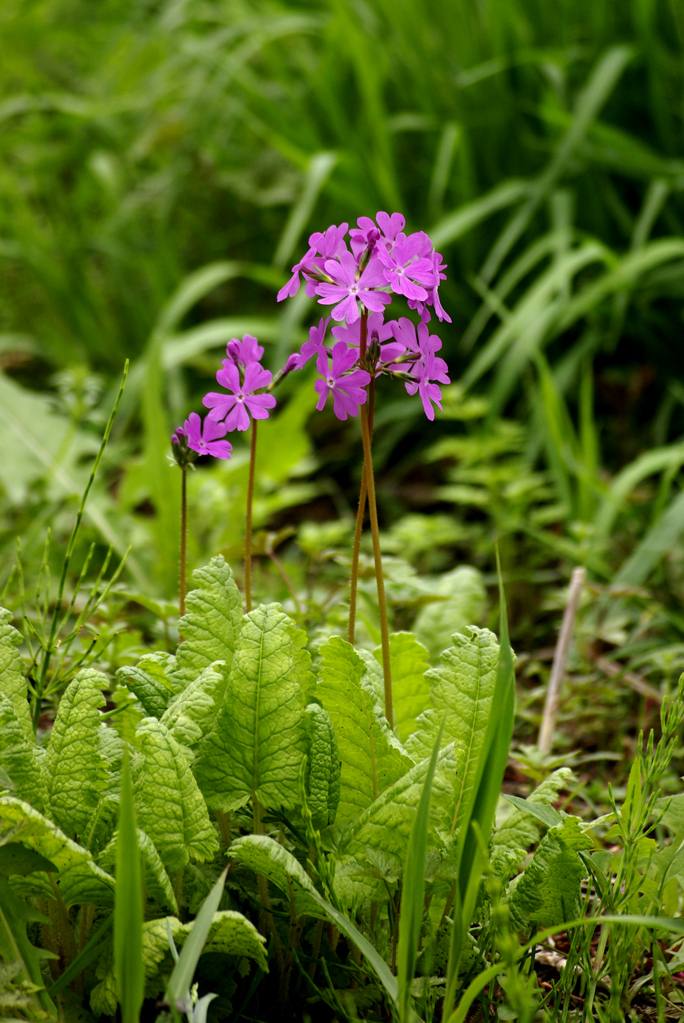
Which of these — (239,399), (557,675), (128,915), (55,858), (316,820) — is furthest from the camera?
(557,675)

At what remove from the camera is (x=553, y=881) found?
2.99 ft

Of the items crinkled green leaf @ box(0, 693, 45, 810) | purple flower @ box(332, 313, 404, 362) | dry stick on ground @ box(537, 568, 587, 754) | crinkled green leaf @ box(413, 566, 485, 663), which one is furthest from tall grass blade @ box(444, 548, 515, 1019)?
crinkled green leaf @ box(413, 566, 485, 663)

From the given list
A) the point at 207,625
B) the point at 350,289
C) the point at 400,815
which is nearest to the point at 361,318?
the point at 350,289

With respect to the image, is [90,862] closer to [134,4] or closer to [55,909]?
[55,909]

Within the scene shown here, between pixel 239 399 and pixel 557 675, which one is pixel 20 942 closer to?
pixel 239 399

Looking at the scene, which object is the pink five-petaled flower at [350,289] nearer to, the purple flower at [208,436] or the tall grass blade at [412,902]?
the purple flower at [208,436]

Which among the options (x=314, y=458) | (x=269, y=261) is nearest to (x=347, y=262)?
(x=314, y=458)

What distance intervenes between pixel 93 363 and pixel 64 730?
2922 millimetres

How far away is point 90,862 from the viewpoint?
0.82 metres

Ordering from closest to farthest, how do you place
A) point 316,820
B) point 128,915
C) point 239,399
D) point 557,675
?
1. point 128,915
2. point 316,820
3. point 239,399
4. point 557,675

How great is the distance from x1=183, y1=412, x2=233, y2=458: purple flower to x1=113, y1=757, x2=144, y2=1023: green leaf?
444 millimetres

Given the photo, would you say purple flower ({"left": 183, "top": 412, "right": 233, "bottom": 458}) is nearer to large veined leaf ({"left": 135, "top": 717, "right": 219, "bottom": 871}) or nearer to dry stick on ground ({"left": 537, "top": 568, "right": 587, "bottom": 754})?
large veined leaf ({"left": 135, "top": 717, "right": 219, "bottom": 871})

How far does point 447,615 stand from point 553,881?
0.76 meters

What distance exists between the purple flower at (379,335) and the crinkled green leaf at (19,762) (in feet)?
1.71
